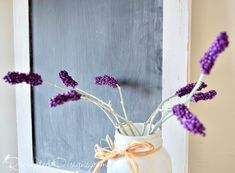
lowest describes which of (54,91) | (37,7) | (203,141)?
(203,141)

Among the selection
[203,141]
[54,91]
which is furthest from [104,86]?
[203,141]

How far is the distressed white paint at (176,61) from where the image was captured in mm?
687

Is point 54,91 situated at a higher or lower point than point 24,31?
lower

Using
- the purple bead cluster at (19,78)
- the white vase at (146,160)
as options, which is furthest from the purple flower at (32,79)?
the white vase at (146,160)

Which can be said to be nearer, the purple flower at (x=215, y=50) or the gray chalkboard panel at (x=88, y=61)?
the purple flower at (x=215, y=50)

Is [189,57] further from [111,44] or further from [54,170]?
[54,170]

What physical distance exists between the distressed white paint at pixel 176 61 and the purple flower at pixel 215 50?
25 centimetres

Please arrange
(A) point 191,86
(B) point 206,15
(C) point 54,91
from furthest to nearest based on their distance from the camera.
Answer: (C) point 54,91, (B) point 206,15, (A) point 191,86

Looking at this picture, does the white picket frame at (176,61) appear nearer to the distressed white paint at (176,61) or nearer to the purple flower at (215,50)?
the distressed white paint at (176,61)

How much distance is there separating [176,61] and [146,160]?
240 millimetres

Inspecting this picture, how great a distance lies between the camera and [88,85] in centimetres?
81

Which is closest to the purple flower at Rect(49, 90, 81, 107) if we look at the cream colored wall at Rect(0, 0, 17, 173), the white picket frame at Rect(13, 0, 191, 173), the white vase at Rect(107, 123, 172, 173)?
the white vase at Rect(107, 123, 172, 173)

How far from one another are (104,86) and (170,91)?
0.17 m

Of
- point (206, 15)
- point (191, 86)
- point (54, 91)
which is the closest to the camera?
point (191, 86)
